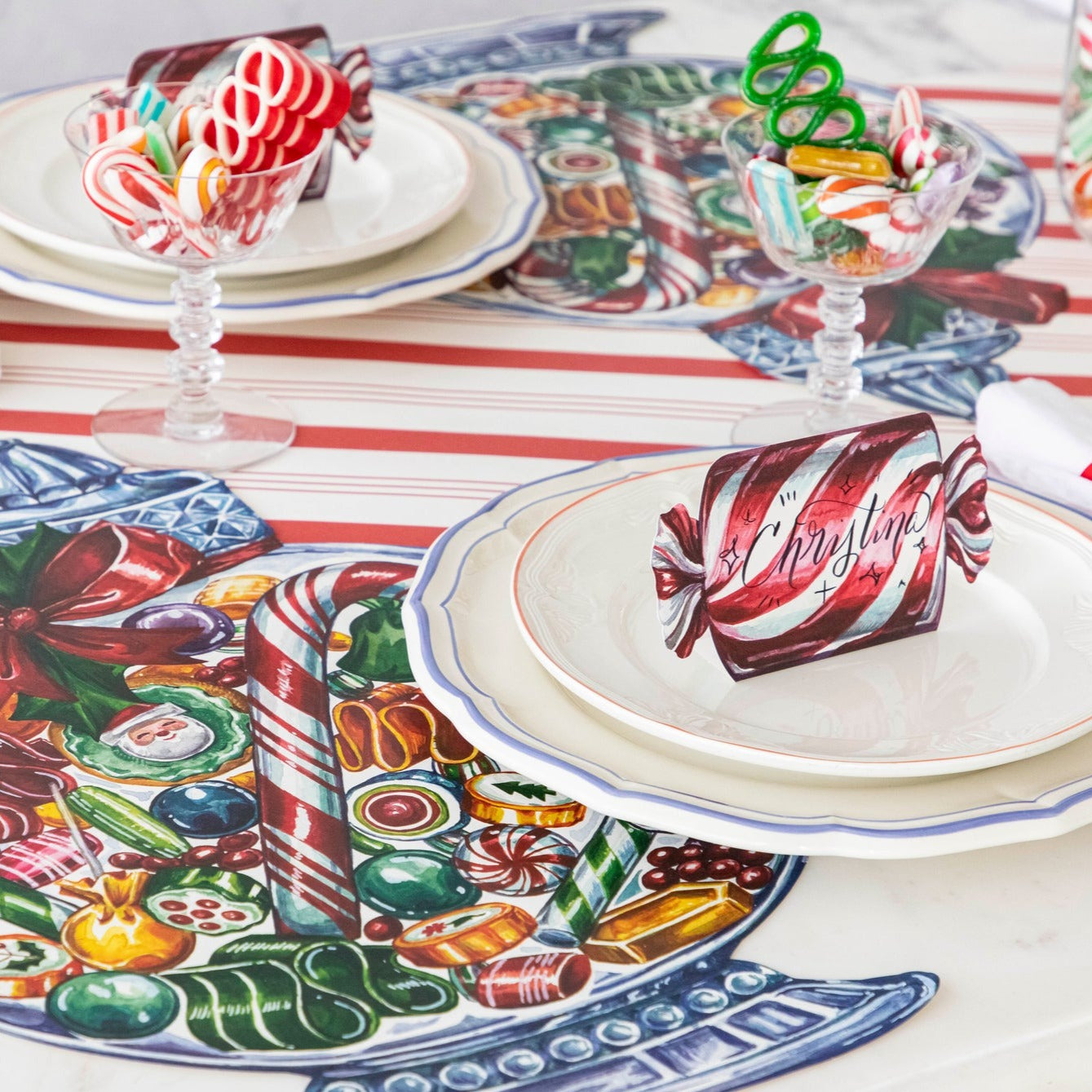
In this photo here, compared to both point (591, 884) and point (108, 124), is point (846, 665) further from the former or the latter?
point (108, 124)

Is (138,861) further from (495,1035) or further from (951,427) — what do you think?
(951,427)

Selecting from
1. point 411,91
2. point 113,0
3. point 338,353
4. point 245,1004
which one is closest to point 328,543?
point 338,353

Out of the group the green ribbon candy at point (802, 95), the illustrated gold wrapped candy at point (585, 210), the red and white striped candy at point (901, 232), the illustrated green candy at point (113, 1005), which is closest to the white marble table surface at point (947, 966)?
the illustrated green candy at point (113, 1005)

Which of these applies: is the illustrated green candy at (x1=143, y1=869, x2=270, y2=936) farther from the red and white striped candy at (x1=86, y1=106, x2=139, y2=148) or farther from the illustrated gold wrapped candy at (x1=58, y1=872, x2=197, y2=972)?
the red and white striped candy at (x1=86, y1=106, x2=139, y2=148)

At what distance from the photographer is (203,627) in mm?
887

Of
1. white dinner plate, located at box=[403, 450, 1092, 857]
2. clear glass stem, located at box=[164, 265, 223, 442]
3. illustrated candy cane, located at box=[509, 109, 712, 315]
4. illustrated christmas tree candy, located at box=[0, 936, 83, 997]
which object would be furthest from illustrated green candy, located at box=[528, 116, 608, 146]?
illustrated christmas tree candy, located at box=[0, 936, 83, 997]

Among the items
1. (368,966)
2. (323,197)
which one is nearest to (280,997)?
(368,966)

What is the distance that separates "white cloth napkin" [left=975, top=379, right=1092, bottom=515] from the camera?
1006mm

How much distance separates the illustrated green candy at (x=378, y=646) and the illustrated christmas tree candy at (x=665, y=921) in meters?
0.22

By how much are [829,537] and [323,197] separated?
73cm

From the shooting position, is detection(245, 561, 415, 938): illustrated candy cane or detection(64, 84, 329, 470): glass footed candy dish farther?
detection(64, 84, 329, 470): glass footed candy dish

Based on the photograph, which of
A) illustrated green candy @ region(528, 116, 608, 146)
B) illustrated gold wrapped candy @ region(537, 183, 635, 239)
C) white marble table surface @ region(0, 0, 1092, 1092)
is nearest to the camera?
white marble table surface @ region(0, 0, 1092, 1092)

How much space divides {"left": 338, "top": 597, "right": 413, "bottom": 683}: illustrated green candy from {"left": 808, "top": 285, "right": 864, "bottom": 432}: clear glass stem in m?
0.39

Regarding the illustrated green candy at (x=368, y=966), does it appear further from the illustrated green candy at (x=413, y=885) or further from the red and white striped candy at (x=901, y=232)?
the red and white striped candy at (x=901, y=232)
